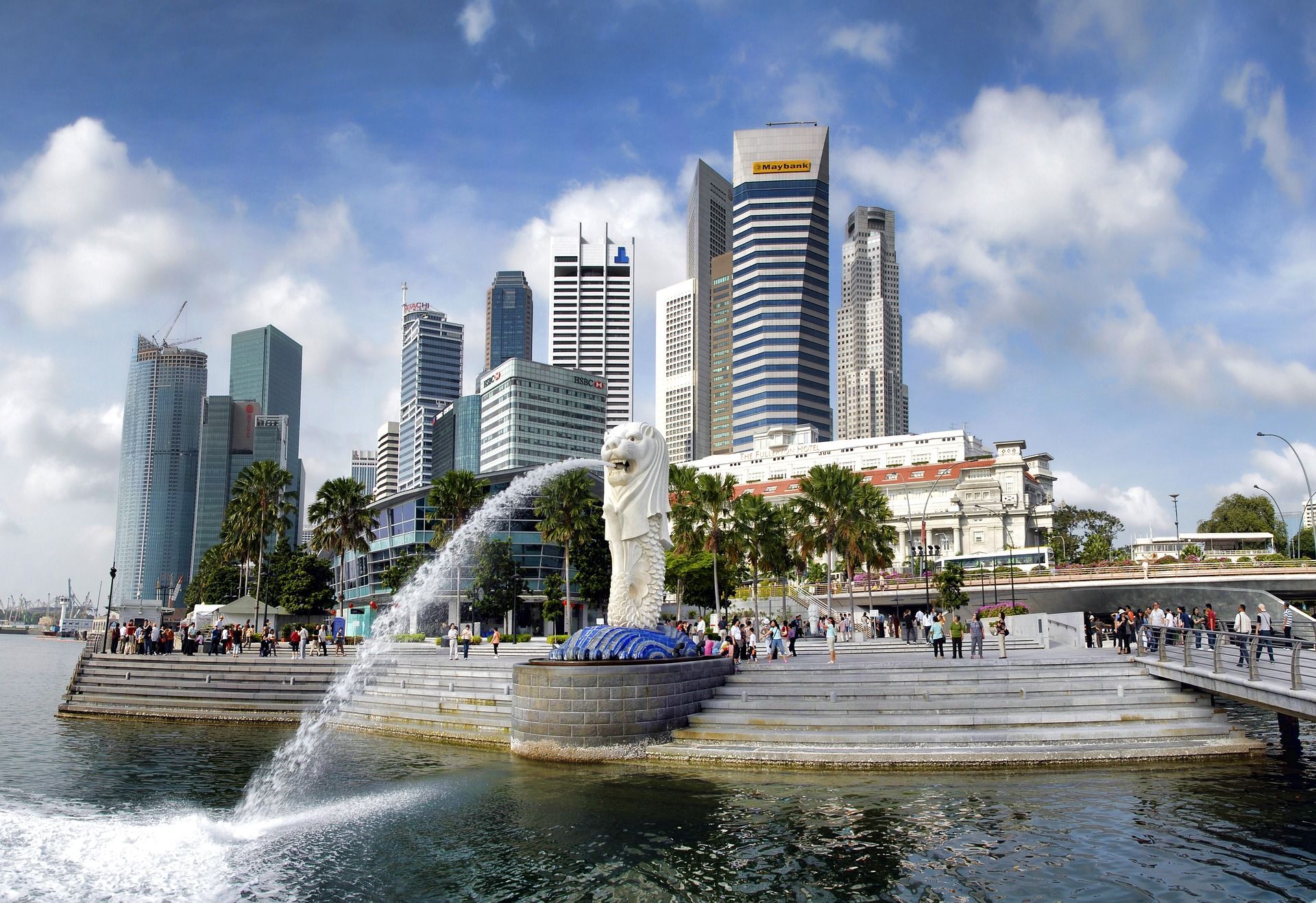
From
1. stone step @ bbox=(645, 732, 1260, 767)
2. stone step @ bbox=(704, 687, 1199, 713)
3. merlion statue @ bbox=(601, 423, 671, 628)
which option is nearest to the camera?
stone step @ bbox=(645, 732, 1260, 767)

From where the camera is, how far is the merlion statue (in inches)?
1043

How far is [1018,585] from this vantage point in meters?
74.6

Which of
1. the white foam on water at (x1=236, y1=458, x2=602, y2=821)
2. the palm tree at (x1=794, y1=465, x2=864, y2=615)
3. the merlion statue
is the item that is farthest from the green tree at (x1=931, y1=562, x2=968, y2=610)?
the merlion statue

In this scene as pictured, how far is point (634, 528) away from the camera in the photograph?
26.5 m

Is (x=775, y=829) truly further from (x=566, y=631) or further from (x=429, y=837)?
(x=566, y=631)

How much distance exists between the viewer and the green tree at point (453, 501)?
56.9 meters

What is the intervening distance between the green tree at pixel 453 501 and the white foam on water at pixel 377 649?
2.04 ft

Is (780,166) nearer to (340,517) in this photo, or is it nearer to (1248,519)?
(1248,519)

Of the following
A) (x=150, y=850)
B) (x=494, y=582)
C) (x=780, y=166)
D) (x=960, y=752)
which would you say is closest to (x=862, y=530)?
(x=494, y=582)

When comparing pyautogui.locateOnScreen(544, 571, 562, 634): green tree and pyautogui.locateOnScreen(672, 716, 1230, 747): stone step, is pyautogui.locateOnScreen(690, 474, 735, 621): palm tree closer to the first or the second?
pyautogui.locateOnScreen(544, 571, 562, 634): green tree

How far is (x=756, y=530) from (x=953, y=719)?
3800cm

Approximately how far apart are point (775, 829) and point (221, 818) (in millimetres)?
10167

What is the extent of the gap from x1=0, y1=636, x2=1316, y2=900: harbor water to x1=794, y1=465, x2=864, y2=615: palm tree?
3767cm

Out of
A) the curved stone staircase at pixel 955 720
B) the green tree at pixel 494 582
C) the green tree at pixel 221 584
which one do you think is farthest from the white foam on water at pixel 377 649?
the green tree at pixel 221 584
